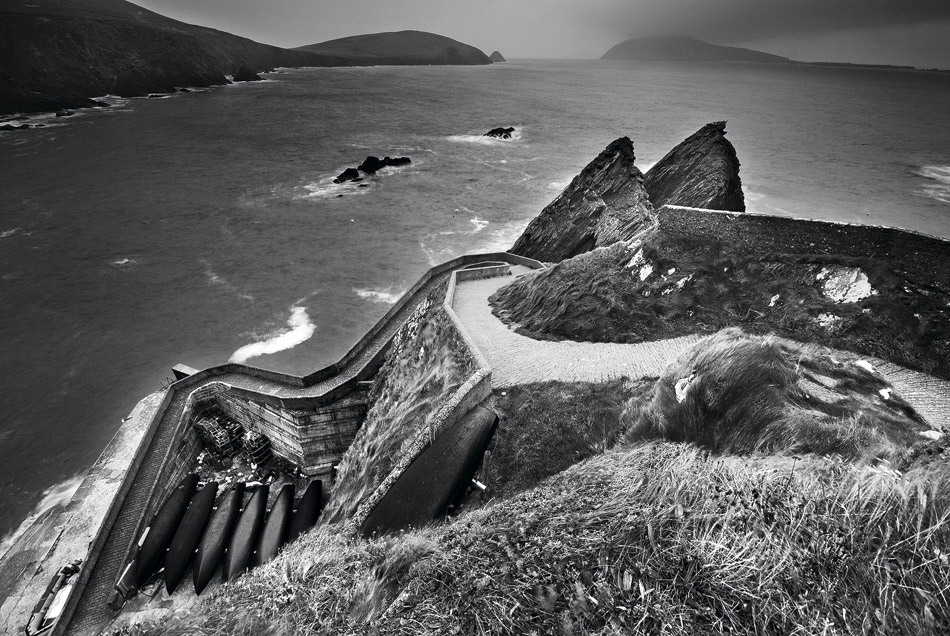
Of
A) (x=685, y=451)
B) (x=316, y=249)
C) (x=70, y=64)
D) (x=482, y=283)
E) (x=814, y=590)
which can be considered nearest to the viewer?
(x=814, y=590)

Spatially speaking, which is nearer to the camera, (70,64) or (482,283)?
(482,283)

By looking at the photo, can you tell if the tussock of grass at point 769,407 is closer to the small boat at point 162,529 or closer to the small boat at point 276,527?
the small boat at point 276,527

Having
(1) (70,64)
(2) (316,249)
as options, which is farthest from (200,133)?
(1) (70,64)

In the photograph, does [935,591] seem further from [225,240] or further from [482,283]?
[225,240]

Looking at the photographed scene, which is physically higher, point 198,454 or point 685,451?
point 685,451

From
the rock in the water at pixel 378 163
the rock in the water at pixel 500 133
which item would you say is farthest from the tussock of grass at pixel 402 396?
the rock in the water at pixel 500 133

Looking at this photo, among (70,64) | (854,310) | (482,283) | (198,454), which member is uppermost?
(70,64)

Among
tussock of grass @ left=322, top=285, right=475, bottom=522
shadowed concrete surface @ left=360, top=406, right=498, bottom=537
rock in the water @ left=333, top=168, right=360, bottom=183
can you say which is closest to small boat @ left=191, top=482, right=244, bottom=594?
tussock of grass @ left=322, top=285, right=475, bottom=522
